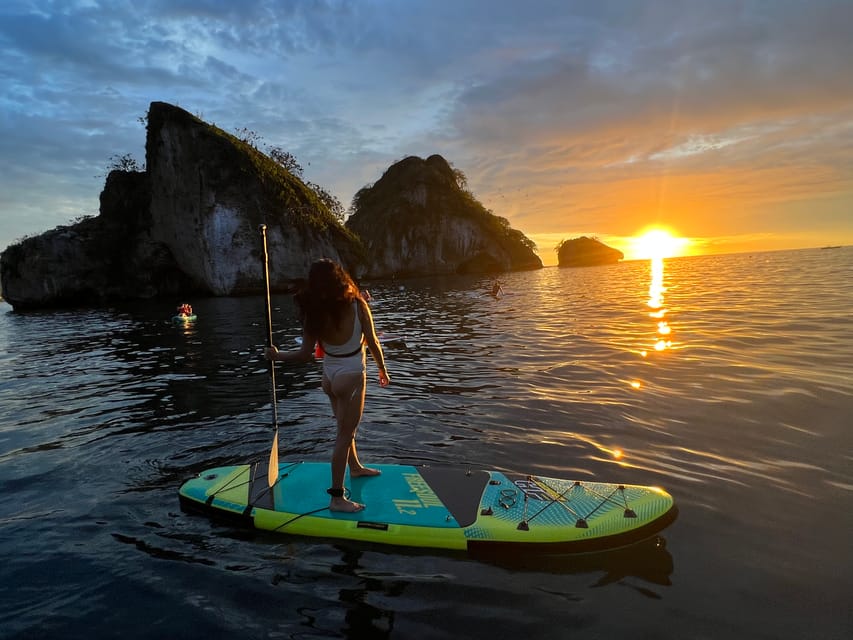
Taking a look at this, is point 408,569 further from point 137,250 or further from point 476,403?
point 137,250

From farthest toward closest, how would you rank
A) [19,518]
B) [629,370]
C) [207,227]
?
1. [207,227]
2. [629,370]
3. [19,518]

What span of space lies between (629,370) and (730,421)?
371cm

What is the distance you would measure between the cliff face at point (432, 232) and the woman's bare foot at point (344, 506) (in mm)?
83896

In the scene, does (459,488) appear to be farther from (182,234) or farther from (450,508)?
(182,234)

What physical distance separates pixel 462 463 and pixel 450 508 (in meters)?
1.72

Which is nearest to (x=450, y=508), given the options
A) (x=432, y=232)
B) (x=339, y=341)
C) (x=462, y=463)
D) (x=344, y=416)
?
(x=344, y=416)

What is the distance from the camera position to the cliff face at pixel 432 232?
307ft

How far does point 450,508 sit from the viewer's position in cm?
496

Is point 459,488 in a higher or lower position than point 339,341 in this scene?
lower

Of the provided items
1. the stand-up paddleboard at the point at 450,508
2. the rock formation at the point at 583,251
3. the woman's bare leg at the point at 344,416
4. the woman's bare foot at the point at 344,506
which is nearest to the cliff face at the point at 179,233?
the stand-up paddleboard at the point at 450,508

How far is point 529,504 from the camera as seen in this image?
4.93 metres

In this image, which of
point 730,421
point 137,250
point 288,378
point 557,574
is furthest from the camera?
point 137,250

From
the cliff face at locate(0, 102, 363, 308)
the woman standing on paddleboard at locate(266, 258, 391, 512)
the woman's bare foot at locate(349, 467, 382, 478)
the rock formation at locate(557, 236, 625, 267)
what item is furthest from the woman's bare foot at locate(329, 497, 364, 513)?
the rock formation at locate(557, 236, 625, 267)

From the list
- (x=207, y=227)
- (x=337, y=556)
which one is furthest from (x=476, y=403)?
(x=207, y=227)
